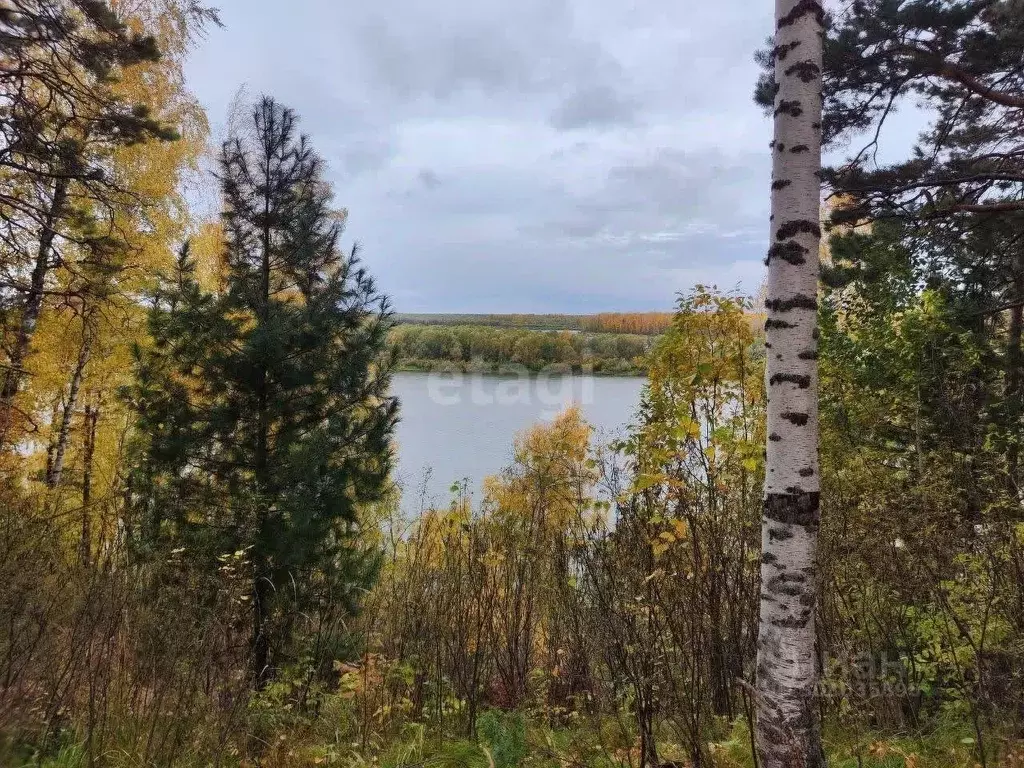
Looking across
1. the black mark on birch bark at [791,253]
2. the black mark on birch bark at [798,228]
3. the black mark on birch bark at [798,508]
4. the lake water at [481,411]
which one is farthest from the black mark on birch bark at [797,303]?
the lake water at [481,411]

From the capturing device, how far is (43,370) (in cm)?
928

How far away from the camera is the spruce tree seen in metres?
6.50

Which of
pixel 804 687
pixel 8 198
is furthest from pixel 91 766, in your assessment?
pixel 8 198

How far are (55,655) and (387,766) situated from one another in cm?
157

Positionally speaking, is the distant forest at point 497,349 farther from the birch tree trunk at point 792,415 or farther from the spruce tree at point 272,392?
the birch tree trunk at point 792,415

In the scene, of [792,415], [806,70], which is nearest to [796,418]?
[792,415]

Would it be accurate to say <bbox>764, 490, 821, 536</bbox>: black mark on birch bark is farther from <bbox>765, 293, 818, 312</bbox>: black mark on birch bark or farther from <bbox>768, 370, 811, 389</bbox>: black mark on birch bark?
<bbox>765, 293, 818, 312</bbox>: black mark on birch bark

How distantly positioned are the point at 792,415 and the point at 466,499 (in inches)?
99.8

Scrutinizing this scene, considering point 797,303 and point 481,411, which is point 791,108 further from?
point 481,411

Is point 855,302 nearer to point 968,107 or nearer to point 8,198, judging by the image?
point 968,107

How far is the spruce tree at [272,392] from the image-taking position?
21.3 feet

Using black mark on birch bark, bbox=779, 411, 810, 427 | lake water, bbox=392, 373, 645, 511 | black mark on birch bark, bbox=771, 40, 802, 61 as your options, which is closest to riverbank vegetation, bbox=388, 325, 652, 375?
lake water, bbox=392, 373, 645, 511

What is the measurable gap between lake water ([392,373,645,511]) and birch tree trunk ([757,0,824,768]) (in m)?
20.5

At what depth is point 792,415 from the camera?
87.4 inches
